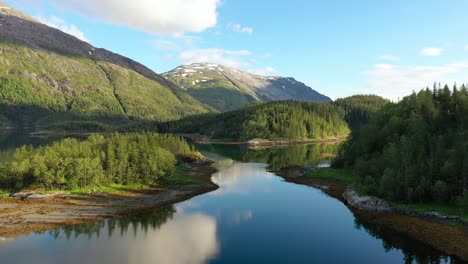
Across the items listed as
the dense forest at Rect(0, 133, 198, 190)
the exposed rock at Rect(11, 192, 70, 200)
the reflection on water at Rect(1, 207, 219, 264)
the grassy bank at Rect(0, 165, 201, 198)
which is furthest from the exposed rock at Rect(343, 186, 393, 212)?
the exposed rock at Rect(11, 192, 70, 200)

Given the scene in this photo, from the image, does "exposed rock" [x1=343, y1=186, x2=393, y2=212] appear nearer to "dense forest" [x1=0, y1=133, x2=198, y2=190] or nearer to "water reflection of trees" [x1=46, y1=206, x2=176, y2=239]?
"water reflection of trees" [x1=46, y1=206, x2=176, y2=239]

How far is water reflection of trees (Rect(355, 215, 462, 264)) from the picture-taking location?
5185 centimetres

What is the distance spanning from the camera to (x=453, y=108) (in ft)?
316

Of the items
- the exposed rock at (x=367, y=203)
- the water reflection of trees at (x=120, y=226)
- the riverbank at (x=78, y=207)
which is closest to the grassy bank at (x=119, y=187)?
the riverbank at (x=78, y=207)

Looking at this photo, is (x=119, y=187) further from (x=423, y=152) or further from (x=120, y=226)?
(x=423, y=152)

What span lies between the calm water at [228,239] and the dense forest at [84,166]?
2206 cm

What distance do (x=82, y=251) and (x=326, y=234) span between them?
41753mm

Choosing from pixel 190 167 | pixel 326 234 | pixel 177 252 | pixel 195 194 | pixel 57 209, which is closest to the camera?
pixel 177 252

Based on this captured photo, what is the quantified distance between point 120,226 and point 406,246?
5131 centimetres

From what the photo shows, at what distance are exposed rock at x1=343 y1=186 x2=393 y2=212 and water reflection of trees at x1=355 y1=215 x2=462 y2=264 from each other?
7.48 meters

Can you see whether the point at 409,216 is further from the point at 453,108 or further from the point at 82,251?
the point at 82,251

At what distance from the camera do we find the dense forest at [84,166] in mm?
87750

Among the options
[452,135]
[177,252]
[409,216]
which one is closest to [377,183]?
[409,216]

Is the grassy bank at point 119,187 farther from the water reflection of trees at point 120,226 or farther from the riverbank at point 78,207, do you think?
the water reflection of trees at point 120,226
